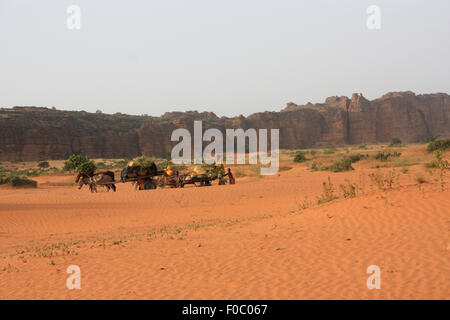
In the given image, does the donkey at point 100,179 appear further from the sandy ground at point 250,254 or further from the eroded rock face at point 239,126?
the eroded rock face at point 239,126

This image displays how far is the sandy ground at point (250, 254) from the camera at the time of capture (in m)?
5.49

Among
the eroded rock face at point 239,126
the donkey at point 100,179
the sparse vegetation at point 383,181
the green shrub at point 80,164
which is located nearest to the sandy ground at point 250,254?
the sparse vegetation at point 383,181

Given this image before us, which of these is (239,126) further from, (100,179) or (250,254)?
(250,254)

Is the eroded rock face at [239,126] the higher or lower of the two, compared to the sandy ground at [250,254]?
higher

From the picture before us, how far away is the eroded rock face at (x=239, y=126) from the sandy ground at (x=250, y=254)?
4641cm

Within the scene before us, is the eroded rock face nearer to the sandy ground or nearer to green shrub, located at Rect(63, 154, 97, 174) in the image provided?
green shrub, located at Rect(63, 154, 97, 174)

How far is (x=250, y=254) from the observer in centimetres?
729

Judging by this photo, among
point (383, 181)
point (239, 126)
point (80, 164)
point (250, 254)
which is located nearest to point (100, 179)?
point (80, 164)

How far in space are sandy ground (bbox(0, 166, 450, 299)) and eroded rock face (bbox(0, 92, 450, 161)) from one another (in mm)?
46409

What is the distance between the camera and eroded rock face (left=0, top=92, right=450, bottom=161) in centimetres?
5622

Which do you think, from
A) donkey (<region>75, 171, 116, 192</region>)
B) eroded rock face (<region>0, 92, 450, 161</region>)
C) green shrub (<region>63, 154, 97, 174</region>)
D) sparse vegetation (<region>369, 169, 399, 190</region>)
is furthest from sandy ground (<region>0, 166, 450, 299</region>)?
eroded rock face (<region>0, 92, 450, 161</region>)

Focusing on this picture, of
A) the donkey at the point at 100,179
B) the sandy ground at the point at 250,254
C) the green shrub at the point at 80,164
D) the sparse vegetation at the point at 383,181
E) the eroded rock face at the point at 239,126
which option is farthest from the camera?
the eroded rock face at the point at 239,126

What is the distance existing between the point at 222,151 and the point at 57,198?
4751 centimetres
